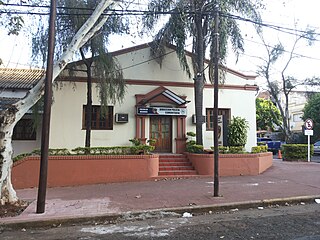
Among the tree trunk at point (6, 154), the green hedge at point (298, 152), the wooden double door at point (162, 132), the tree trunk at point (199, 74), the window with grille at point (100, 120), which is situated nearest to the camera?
the tree trunk at point (6, 154)

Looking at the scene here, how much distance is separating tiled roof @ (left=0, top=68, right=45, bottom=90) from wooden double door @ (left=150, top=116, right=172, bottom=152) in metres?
6.24

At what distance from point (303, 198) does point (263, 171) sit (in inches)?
215

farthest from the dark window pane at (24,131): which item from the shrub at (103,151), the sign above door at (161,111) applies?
the sign above door at (161,111)

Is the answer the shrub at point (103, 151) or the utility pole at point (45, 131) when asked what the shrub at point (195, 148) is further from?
the utility pole at point (45, 131)

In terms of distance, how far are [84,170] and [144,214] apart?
4.78 metres

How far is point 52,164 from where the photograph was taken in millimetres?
10500

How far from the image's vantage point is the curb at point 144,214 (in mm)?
5984

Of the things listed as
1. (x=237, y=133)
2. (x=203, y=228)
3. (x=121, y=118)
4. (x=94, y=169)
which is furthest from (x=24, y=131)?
(x=203, y=228)

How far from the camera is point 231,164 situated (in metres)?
12.4

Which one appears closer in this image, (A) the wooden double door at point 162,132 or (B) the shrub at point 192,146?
(B) the shrub at point 192,146

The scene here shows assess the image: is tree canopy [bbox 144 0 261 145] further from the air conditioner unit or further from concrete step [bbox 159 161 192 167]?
the air conditioner unit

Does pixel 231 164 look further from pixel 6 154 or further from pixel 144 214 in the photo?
pixel 6 154

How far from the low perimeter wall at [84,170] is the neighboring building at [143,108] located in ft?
11.3

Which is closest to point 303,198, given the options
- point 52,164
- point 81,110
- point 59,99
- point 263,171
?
point 263,171
